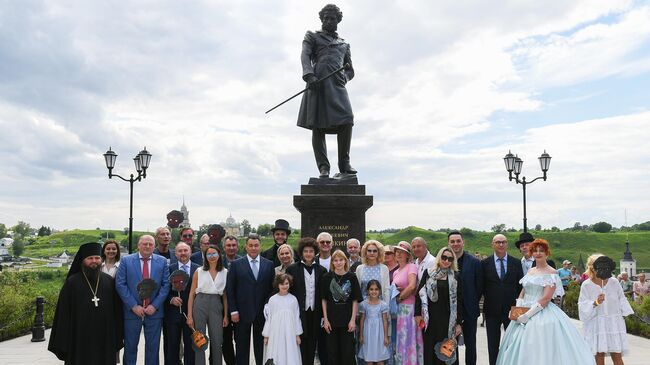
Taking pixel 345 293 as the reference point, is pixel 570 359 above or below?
below

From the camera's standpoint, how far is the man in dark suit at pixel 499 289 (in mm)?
6965

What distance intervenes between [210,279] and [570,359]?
13.8 feet

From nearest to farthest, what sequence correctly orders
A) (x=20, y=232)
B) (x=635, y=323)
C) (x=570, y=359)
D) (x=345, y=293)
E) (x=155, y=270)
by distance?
1. (x=570, y=359)
2. (x=345, y=293)
3. (x=155, y=270)
4. (x=635, y=323)
5. (x=20, y=232)

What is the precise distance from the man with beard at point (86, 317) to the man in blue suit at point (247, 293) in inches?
55.1

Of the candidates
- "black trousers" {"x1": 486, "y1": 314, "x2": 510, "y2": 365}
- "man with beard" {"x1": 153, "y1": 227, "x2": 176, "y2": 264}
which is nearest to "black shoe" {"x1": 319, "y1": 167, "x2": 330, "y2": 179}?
"man with beard" {"x1": 153, "y1": 227, "x2": 176, "y2": 264}

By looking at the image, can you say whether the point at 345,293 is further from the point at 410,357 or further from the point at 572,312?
the point at 572,312

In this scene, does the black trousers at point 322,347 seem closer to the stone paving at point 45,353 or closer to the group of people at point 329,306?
the group of people at point 329,306

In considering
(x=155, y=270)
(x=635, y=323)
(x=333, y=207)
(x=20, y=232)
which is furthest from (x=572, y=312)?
(x=20, y=232)

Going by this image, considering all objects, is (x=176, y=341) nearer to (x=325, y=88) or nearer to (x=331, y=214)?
(x=331, y=214)

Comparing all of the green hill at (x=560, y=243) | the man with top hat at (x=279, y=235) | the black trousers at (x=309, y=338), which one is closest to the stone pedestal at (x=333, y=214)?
the man with top hat at (x=279, y=235)

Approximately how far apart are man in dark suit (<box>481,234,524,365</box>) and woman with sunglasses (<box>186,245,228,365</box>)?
339cm

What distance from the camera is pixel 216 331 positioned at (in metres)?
6.63

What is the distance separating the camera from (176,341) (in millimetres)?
6785

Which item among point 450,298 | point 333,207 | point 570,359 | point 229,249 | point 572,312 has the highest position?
point 333,207
